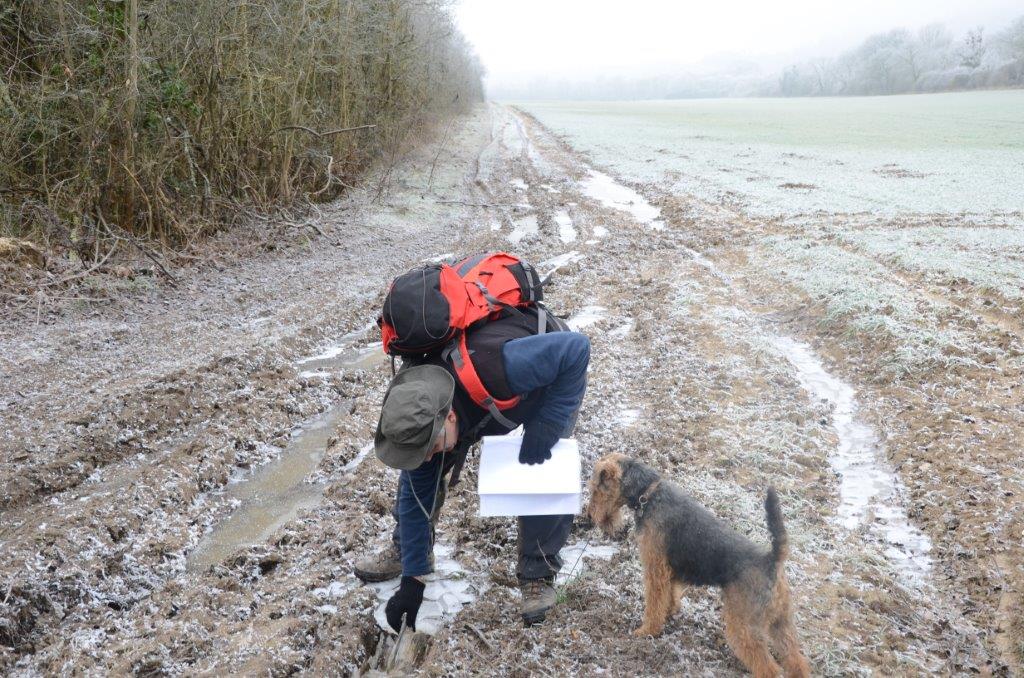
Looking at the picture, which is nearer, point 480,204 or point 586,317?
point 586,317

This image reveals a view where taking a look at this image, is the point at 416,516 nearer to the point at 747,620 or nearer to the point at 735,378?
the point at 747,620

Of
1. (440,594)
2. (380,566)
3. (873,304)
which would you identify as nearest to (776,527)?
(440,594)

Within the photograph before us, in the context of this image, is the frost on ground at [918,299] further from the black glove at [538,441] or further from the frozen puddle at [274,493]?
A: the frozen puddle at [274,493]

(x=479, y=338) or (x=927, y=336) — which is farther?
(x=927, y=336)

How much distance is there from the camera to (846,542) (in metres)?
4.41

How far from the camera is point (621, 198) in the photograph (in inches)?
736

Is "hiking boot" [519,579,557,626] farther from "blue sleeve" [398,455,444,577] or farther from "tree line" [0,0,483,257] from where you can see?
"tree line" [0,0,483,257]

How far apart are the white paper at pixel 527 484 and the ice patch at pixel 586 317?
5.03 metres

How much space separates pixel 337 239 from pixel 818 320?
887 centimetres

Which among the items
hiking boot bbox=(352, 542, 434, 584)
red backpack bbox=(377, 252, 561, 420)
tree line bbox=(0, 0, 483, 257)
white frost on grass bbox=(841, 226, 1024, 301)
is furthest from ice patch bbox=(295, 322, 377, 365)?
white frost on grass bbox=(841, 226, 1024, 301)

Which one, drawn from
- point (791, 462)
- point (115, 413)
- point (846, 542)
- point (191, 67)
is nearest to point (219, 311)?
point (115, 413)

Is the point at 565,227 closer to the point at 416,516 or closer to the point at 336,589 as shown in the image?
the point at 336,589

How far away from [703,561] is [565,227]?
1198 centimetres

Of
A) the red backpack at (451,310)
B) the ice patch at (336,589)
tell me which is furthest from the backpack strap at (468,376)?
the ice patch at (336,589)
